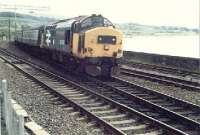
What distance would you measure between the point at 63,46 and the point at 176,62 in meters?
8.11

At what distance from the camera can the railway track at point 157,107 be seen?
32.4 ft

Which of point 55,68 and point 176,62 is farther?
point 176,62

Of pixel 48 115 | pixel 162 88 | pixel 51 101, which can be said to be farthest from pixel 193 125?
pixel 162 88

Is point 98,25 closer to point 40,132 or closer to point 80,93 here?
point 80,93

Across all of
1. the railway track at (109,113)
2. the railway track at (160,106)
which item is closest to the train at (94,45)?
the railway track at (160,106)

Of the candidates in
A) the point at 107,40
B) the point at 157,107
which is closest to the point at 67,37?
the point at 107,40

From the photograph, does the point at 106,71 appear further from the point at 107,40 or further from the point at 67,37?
the point at 67,37

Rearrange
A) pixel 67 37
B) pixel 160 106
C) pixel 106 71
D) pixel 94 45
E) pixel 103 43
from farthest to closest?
pixel 67 37, pixel 106 71, pixel 103 43, pixel 94 45, pixel 160 106

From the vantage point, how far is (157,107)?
11.8 m

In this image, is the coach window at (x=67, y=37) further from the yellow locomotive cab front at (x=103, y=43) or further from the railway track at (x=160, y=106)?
the railway track at (x=160, y=106)

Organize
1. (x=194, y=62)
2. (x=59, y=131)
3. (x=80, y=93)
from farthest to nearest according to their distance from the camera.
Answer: (x=194, y=62)
(x=80, y=93)
(x=59, y=131)

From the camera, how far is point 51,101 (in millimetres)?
13539

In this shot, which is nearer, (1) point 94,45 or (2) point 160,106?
(2) point 160,106

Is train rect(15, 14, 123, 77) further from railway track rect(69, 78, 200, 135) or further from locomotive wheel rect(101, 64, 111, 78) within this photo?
railway track rect(69, 78, 200, 135)
